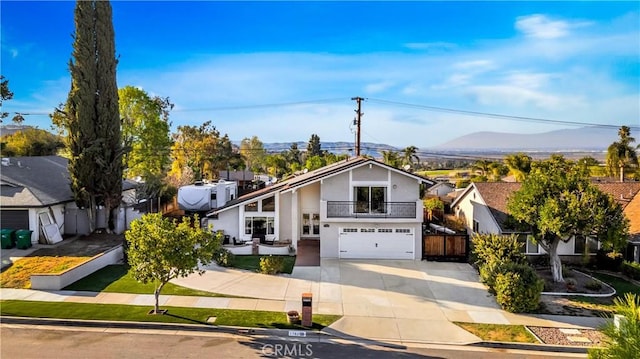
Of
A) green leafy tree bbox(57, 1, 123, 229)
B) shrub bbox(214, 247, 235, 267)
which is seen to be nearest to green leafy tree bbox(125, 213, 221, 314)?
shrub bbox(214, 247, 235, 267)

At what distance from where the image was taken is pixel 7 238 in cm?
2238

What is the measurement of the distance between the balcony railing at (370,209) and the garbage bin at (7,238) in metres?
17.4

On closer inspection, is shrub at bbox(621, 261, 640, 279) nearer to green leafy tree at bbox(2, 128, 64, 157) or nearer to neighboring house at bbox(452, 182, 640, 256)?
neighboring house at bbox(452, 182, 640, 256)

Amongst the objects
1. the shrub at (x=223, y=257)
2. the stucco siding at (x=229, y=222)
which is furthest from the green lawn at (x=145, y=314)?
the stucco siding at (x=229, y=222)

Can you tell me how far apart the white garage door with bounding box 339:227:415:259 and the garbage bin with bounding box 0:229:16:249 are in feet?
59.1

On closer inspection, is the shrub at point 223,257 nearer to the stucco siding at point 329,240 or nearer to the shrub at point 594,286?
the stucco siding at point 329,240

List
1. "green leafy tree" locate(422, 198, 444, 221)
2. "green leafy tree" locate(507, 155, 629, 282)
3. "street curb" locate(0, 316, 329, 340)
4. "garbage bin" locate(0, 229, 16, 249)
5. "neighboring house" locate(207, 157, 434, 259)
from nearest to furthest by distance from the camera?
"street curb" locate(0, 316, 329, 340) < "green leafy tree" locate(507, 155, 629, 282) < "garbage bin" locate(0, 229, 16, 249) < "neighboring house" locate(207, 157, 434, 259) < "green leafy tree" locate(422, 198, 444, 221)

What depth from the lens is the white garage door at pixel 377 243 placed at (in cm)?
2361

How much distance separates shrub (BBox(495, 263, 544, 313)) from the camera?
1606 cm

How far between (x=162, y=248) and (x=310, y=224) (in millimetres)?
13325

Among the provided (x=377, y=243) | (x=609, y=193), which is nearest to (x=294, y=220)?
(x=377, y=243)

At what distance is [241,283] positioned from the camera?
62.1 feet

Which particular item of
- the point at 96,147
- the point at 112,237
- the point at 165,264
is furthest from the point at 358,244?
the point at 96,147

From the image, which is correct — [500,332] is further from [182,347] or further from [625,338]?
[182,347]
